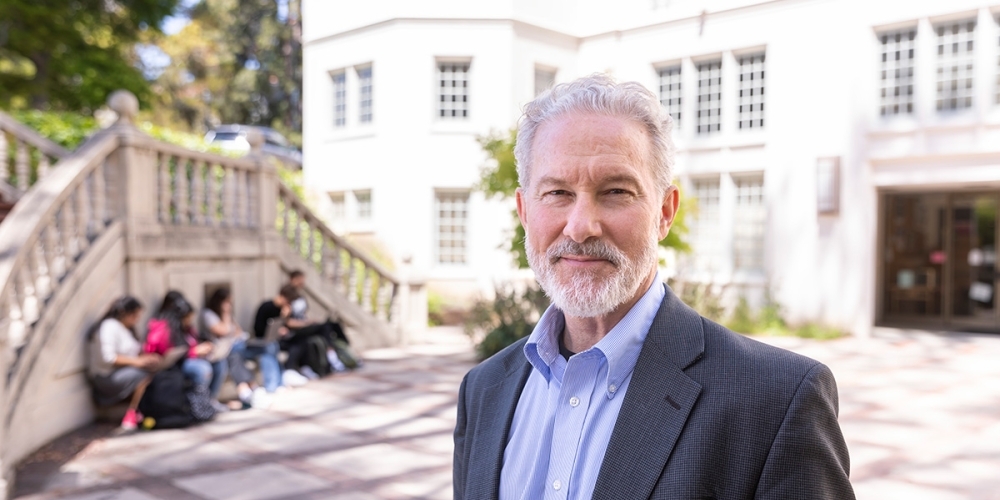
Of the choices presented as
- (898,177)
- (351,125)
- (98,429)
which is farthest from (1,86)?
(898,177)

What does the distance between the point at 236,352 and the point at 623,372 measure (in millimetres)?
7890

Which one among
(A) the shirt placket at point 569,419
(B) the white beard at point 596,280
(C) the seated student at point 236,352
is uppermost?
(B) the white beard at point 596,280

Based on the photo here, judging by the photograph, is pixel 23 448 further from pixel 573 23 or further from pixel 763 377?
pixel 573 23

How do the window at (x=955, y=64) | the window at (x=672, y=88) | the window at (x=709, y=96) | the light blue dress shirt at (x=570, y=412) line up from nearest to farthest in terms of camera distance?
the light blue dress shirt at (x=570, y=412), the window at (x=955, y=64), the window at (x=709, y=96), the window at (x=672, y=88)

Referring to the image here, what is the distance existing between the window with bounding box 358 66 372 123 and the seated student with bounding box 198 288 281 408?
31.7 feet

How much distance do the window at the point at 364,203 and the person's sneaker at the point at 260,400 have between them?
9.86m

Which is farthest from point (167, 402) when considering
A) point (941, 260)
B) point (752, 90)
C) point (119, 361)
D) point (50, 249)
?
point (941, 260)

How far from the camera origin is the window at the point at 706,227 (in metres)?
16.5

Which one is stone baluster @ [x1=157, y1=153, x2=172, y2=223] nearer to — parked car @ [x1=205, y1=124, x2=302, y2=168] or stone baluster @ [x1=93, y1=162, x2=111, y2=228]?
stone baluster @ [x1=93, y1=162, x2=111, y2=228]

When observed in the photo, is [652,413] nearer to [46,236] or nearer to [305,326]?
[46,236]

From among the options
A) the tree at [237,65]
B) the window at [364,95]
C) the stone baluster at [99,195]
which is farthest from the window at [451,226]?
the tree at [237,65]

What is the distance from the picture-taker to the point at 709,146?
53.2 ft

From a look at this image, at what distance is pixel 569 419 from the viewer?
1.70m

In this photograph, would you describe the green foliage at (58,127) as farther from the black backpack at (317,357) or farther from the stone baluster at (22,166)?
the black backpack at (317,357)
